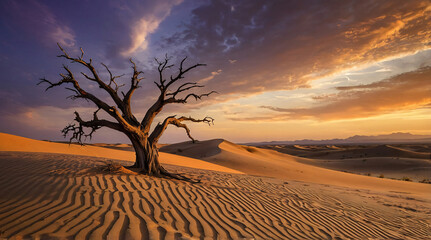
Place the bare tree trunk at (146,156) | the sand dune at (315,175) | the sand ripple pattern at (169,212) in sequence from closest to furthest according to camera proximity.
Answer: the sand ripple pattern at (169,212) < the bare tree trunk at (146,156) < the sand dune at (315,175)

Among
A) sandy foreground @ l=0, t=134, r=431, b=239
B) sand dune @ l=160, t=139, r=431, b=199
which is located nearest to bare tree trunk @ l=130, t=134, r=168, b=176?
sandy foreground @ l=0, t=134, r=431, b=239

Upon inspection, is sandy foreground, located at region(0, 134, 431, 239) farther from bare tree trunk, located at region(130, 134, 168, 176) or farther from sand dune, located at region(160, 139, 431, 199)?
sand dune, located at region(160, 139, 431, 199)

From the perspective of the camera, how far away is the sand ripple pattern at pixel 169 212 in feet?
11.7

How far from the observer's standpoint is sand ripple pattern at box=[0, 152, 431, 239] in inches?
140

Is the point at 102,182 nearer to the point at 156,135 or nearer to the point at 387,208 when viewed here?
the point at 156,135

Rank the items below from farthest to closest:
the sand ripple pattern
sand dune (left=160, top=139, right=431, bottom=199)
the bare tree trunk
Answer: sand dune (left=160, top=139, right=431, bottom=199) < the bare tree trunk < the sand ripple pattern

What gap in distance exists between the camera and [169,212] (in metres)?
4.49

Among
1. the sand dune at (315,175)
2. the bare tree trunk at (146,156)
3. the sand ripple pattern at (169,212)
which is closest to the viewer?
the sand ripple pattern at (169,212)

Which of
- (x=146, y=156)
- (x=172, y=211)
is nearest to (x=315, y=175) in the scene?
(x=146, y=156)

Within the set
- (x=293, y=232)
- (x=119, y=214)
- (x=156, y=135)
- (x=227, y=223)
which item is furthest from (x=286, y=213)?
(x=156, y=135)

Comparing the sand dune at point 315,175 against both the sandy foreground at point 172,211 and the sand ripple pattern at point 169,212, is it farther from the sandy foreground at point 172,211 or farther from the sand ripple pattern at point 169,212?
the sand ripple pattern at point 169,212

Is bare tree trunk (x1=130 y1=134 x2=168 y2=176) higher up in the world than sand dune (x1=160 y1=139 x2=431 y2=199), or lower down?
higher up

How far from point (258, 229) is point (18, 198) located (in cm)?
482

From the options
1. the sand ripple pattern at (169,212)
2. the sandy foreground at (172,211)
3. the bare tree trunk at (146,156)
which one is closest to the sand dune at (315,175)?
the sandy foreground at (172,211)
